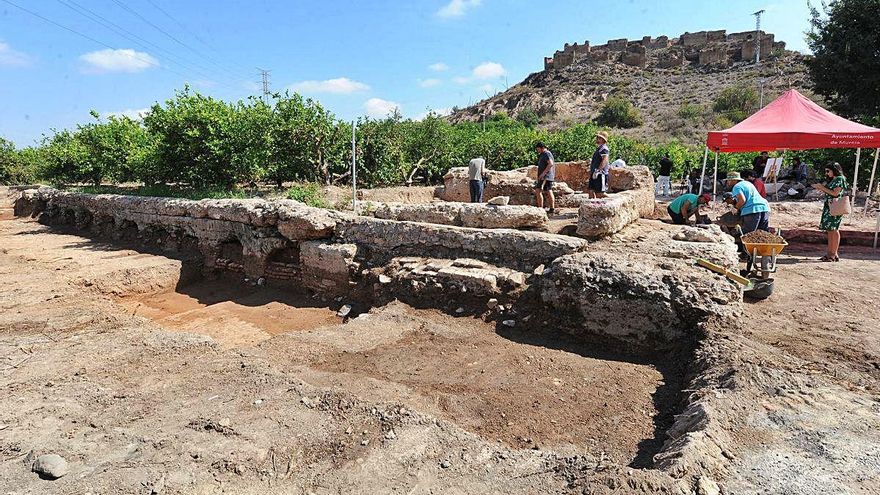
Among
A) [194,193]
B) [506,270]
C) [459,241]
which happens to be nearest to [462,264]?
[459,241]

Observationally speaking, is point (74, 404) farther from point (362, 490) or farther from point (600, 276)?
point (600, 276)

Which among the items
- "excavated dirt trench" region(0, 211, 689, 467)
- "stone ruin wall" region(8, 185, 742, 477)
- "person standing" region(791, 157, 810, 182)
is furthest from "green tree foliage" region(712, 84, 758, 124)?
"excavated dirt trench" region(0, 211, 689, 467)

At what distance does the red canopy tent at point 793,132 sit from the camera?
7934 mm

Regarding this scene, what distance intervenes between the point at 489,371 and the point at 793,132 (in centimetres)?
736

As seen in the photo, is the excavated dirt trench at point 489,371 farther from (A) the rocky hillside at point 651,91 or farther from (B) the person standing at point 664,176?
(A) the rocky hillside at point 651,91

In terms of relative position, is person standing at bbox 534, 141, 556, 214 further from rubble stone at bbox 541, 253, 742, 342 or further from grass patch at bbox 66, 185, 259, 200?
grass patch at bbox 66, 185, 259, 200

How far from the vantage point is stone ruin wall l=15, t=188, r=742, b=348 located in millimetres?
4422

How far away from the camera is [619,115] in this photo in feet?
120

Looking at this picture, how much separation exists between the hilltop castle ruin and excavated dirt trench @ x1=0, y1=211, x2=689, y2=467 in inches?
1976

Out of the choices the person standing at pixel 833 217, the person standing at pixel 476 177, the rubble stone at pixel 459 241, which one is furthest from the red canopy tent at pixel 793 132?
the rubble stone at pixel 459 241

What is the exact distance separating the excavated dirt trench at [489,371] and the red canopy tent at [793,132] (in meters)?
Answer: 6.01

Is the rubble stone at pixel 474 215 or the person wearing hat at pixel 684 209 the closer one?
the rubble stone at pixel 474 215

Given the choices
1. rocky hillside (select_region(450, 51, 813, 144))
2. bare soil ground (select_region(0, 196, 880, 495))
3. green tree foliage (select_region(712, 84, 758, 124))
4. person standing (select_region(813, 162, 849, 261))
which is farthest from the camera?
rocky hillside (select_region(450, 51, 813, 144))

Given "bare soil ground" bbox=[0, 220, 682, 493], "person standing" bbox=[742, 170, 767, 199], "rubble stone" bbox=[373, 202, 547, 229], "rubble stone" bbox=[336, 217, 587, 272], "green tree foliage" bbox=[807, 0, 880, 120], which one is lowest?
"bare soil ground" bbox=[0, 220, 682, 493]
